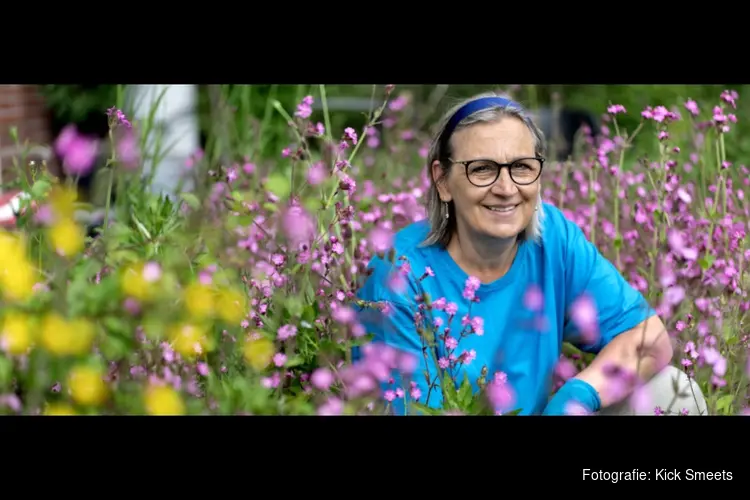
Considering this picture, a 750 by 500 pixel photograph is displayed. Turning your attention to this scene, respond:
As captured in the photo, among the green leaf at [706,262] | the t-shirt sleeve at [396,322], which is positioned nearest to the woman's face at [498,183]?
the t-shirt sleeve at [396,322]

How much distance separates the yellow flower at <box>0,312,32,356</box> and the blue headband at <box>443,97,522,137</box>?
1.26 metres

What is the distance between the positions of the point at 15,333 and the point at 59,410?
16 centimetres

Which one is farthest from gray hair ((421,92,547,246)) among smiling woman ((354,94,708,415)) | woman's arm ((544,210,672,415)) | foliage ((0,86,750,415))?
foliage ((0,86,750,415))

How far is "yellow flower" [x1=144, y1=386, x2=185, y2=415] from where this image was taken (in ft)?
5.11

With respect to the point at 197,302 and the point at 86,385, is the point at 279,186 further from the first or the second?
the point at 86,385

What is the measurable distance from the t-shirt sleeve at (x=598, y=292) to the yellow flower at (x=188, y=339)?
42.1 inches

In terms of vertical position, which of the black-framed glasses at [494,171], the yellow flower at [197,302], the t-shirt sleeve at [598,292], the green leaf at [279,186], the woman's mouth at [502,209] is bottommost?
the yellow flower at [197,302]

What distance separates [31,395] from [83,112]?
479 centimetres

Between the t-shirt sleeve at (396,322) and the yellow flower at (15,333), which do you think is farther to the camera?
the t-shirt sleeve at (396,322)

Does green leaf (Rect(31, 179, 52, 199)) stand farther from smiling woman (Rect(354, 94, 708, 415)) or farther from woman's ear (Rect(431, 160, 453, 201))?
woman's ear (Rect(431, 160, 453, 201))

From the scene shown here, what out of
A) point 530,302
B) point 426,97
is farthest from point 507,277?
point 426,97

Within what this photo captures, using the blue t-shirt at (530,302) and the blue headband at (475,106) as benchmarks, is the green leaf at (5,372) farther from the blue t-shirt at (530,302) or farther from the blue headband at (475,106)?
the blue headband at (475,106)

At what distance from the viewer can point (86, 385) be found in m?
1.58

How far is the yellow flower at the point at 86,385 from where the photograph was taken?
157 cm
